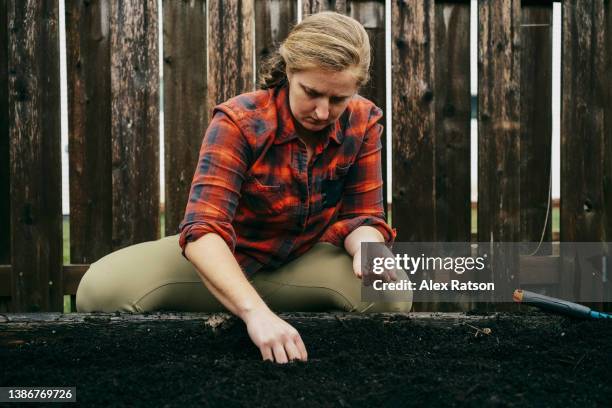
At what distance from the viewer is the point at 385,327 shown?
208 centimetres

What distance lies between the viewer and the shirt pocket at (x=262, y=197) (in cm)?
222

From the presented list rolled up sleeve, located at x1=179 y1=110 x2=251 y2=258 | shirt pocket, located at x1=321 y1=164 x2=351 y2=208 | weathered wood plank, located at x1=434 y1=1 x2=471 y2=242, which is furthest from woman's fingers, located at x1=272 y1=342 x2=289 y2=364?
weathered wood plank, located at x1=434 y1=1 x2=471 y2=242

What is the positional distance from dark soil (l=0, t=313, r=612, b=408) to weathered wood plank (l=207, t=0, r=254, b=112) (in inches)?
40.8

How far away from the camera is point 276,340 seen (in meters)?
1.72

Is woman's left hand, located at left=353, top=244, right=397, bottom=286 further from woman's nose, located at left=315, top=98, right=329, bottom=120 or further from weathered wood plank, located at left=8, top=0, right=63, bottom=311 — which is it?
weathered wood plank, located at left=8, top=0, right=63, bottom=311

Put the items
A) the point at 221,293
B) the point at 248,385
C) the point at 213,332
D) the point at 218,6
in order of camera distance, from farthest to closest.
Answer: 1. the point at 218,6
2. the point at 213,332
3. the point at 221,293
4. the point at 248,385

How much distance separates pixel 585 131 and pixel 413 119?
28.8 inches

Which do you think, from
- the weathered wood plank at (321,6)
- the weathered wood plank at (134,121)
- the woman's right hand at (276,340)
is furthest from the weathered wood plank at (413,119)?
the woman's right hand at (276,340)

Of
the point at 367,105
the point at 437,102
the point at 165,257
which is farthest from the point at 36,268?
the point at 437,102

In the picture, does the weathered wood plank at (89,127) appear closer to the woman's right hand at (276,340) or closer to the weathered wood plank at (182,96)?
the weathered wood plank at (182,96)

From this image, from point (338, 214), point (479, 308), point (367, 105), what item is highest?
point (367, 105)

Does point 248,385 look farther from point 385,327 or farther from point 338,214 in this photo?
point 338,214

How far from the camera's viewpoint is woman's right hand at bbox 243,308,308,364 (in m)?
1.72

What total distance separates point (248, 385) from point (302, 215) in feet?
2.64
